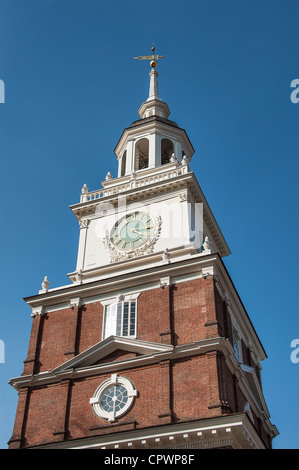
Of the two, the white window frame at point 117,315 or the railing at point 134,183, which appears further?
the railing at point 134,183

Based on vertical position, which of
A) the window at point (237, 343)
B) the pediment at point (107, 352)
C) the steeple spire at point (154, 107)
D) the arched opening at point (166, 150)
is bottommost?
the pediment at point (107, 352)

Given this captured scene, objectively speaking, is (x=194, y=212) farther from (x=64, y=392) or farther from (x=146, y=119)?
(x=64, y=392)

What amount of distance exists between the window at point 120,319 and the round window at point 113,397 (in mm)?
2379

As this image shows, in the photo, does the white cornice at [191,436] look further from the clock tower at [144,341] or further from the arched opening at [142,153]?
the arched opening at [142,153]

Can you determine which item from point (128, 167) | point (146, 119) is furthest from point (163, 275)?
point (146, 119)

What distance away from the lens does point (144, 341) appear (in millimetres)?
29312

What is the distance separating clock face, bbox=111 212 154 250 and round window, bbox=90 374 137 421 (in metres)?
8.37

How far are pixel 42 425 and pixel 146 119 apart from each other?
22.0 meters

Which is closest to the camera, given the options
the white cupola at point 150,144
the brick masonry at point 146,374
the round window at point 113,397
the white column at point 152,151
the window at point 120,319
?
the brick masonry at point 146,374

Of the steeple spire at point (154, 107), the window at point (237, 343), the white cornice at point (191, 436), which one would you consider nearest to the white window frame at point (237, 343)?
the window at point (237, 343)

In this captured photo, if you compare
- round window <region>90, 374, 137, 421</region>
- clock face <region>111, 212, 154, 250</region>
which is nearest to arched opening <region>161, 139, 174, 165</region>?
clock face <region>111, 212, 154, 250</region>

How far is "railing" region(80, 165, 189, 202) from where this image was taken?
37719 mm

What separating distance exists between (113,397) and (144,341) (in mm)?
2798

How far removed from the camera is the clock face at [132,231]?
35.1 metres
